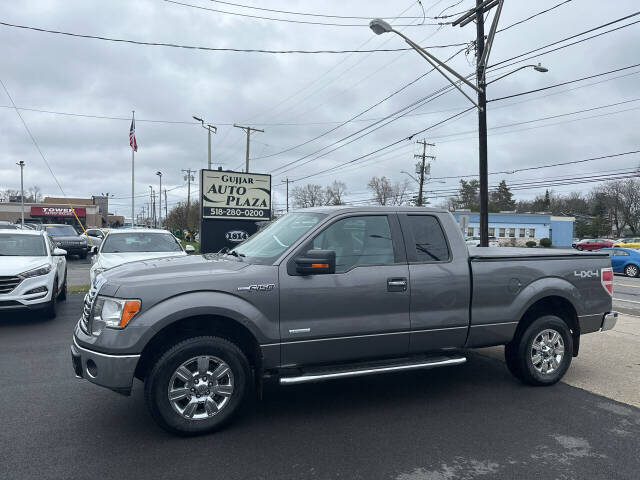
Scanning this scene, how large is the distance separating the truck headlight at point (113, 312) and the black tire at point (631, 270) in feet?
79.7

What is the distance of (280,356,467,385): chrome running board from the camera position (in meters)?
3.97

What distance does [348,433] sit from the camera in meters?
3.95

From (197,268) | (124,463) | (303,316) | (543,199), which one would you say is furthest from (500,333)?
(543,199)

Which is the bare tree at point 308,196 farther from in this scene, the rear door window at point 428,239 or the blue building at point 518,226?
the rear door window at point 428,239

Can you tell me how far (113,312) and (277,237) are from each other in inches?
65.7

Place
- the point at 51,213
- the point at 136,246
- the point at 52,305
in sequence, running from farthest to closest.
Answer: the point at 51,213 → the point at 136,246 → the point at 52,305

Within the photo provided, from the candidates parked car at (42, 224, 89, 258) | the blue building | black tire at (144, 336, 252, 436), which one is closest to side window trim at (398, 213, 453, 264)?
black tire at (144, 336, 252, 436)

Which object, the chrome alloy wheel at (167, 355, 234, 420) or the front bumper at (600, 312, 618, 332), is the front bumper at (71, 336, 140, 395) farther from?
the front bumper at (600, 312, 618, 332)

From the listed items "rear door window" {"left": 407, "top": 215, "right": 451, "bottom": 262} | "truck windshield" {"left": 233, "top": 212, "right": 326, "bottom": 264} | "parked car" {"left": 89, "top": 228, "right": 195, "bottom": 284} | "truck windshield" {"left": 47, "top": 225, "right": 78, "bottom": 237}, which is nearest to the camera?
"truck windshield" {"left": 233, "top": 212, "right": 326, "bottom": 264}

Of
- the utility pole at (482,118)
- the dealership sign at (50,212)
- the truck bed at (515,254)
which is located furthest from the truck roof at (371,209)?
the dealership sign at (50,212)

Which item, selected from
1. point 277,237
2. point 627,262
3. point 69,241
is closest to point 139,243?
point 277,237

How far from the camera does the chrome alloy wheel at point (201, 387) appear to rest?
12.5 feet

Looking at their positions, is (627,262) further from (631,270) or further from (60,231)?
(60,231)

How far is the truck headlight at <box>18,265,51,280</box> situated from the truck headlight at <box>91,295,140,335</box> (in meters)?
4.99
